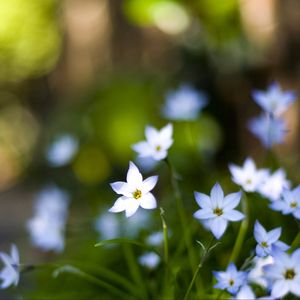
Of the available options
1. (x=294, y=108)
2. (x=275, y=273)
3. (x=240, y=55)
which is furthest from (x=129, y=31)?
(x=275, y=273)

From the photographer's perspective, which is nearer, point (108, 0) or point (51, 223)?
point (51, 223)

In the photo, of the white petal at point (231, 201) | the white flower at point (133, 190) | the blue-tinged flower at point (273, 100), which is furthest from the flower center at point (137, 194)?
the blue-tinged flower at point (273, 100)

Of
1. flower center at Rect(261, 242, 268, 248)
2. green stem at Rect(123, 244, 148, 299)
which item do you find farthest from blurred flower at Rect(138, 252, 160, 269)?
flower center at Rect(261, 242, 268, 248)

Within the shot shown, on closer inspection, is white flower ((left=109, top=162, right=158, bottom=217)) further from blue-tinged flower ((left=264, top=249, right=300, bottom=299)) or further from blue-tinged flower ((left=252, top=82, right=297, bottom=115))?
blue-tinged flower ((left=252, top=82, right=297, bottom=115))

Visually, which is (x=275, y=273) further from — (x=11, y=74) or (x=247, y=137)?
(x=11, y=74)

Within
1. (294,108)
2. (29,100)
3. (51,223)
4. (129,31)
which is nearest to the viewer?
(51,223)

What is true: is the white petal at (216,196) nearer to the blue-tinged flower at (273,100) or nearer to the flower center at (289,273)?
the flower center at (289,273)

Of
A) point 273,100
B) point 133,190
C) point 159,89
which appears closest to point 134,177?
point 133,190

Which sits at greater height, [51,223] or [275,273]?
[275,273]
